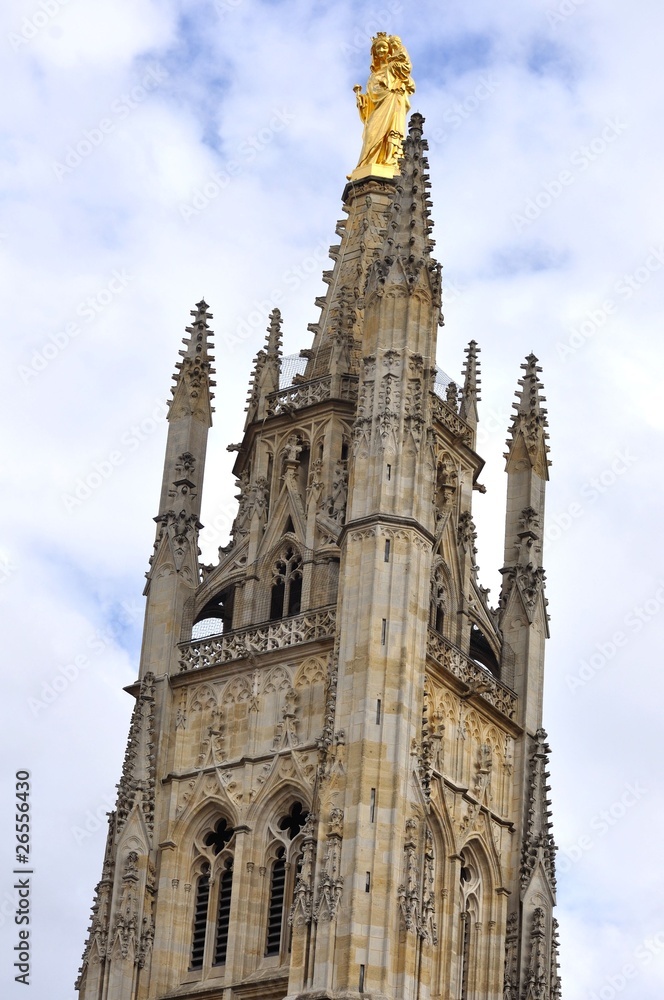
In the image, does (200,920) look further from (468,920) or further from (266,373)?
(266,373)

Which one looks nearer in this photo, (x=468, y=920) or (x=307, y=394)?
(x=468, y=920)

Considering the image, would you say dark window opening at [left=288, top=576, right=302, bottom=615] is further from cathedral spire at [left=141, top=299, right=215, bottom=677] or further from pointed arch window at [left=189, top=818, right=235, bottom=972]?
pointed arch window at [left=189, top=818, right=235, bottom=972]

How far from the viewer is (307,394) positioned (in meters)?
55.6

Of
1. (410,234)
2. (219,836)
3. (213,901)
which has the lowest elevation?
(213,901)

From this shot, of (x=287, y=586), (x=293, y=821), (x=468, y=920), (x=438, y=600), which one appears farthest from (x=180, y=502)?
(x=468, y=920)

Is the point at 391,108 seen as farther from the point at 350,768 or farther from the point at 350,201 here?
the point at 350,768

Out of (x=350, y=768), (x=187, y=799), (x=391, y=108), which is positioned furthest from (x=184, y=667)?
(x=391, y=108)

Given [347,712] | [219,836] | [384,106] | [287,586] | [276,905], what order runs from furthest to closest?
[384,106]
[287,586]
[219,836]
[276,905]
[347,712]

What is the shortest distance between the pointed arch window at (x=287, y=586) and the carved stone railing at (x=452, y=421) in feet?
12.9

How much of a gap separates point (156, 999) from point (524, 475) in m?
13.3

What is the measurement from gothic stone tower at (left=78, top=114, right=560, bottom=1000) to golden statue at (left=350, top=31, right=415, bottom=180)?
4.23 meters

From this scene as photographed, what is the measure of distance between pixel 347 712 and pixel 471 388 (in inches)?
447

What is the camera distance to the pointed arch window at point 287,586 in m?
52.8

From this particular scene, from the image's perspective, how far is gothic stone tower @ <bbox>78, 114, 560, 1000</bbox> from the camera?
4697 cm
